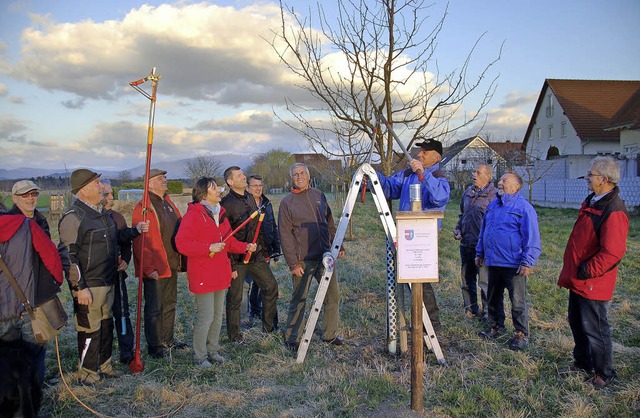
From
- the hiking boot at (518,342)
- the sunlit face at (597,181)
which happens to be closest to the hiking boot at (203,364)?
the hiking boot at (518,342)

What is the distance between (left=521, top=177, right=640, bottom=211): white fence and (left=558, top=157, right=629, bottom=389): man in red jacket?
1722 centimetres

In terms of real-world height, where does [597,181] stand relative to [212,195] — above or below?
above

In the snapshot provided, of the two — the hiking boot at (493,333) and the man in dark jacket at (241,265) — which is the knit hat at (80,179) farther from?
the hiking boot at (493,333)

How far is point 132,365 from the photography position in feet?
16.1

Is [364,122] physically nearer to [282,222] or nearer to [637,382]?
[282,222]


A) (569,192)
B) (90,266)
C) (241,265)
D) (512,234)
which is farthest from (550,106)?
(90,266)

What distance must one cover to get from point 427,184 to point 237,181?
8.25ft

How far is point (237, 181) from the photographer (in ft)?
19.7

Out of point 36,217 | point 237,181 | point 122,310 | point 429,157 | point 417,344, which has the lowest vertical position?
point 122,310

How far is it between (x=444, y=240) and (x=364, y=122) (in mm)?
8236

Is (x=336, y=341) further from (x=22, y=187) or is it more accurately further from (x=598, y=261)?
(x=22, y=187)

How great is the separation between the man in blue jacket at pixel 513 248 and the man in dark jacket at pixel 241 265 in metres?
2.68

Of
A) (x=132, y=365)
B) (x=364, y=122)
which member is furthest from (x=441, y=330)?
(x=132, y=365)

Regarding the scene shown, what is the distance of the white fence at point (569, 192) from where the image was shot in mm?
18875
